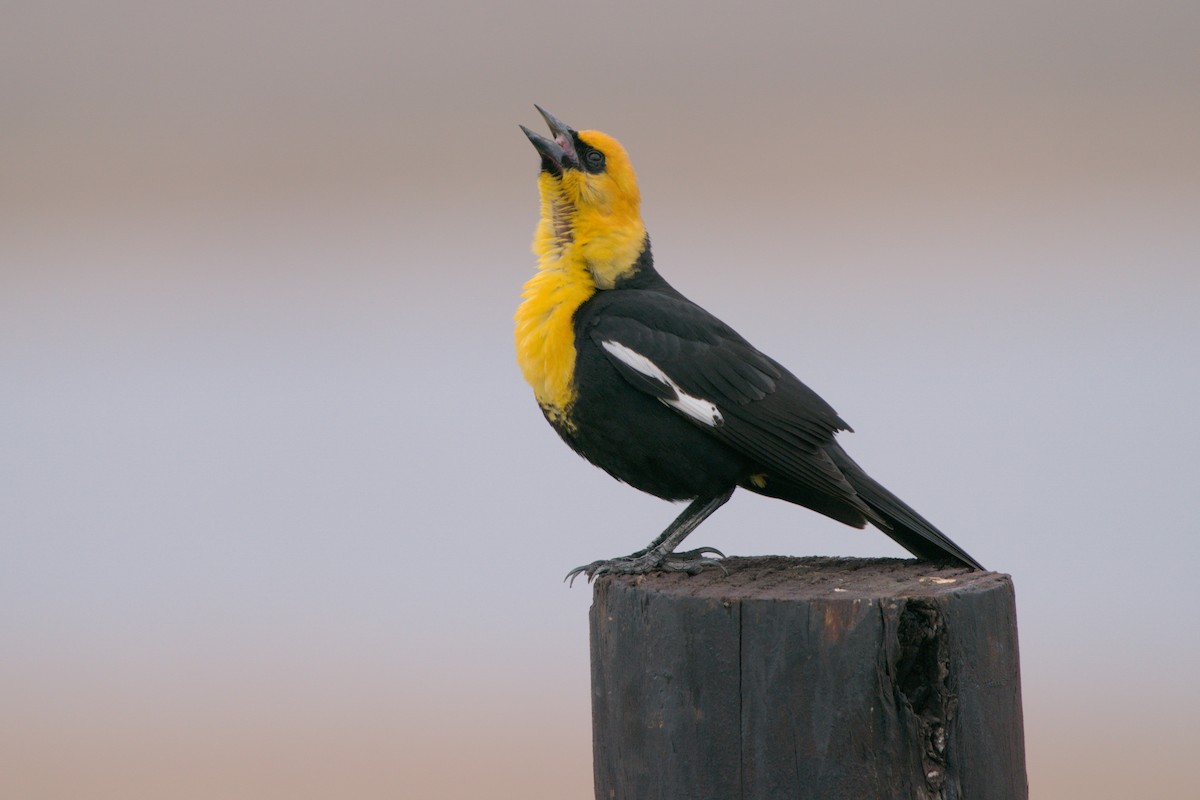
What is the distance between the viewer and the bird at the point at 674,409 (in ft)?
10.5

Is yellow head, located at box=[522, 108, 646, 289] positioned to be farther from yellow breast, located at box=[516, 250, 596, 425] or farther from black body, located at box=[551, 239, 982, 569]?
black body, located at box=[551, 239, 982, 569]

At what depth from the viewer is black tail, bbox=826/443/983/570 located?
3033 millimetres

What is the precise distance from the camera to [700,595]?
8.10ft

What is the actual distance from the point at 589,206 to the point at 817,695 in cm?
184

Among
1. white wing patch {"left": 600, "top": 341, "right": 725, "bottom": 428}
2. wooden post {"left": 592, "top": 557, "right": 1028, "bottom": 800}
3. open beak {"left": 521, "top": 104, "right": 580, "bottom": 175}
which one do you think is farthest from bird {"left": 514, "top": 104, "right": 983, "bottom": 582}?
wooden post {"left": 592, "top": 557, "right": 1028, "bottom": 800}

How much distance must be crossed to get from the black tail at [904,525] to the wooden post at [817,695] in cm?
48

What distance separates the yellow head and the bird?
0.01m

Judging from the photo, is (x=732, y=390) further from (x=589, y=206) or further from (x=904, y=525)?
(x=589, y=206)

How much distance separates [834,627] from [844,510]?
3.48ft

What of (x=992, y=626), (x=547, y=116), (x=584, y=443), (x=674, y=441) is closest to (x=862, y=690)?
(x=992, y=626)

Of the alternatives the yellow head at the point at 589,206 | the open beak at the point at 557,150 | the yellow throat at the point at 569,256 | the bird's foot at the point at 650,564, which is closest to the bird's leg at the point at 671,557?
the bird's foot at the point at 650,564

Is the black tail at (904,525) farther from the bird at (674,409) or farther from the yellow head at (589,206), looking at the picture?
the yellow head at (589,206)

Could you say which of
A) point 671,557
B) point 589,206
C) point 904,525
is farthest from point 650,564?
point 589,206

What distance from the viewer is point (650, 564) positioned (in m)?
3.10
